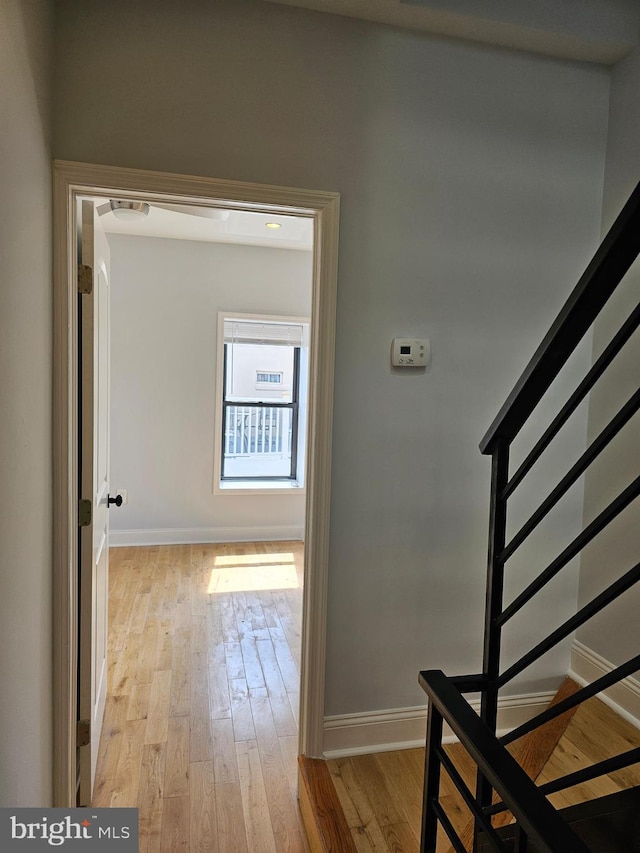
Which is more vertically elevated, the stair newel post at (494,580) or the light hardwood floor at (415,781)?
the stair newel post at (494,580)

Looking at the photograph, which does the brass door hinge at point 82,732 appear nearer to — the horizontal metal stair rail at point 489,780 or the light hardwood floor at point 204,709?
the light hardwood floor at point 204,709

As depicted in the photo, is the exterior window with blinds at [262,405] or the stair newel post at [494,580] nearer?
the stair newel post at [494,580]

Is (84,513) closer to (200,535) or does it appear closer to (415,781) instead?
(415,781)

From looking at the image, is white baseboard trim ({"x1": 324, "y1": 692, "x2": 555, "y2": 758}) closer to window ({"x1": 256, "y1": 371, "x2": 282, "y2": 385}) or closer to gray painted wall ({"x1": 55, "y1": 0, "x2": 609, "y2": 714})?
gray painted wall ({"x1": 55, "y1": 0, "x2": 609, "y2": 714})

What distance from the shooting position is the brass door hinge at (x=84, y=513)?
1956 mm

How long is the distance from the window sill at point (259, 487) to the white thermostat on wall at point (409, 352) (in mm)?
3291

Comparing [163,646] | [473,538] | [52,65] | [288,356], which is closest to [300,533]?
[288,356]

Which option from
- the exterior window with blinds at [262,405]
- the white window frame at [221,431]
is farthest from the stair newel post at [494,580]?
the exterior window with blinds at [262,405]

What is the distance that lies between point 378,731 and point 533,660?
1256 mm

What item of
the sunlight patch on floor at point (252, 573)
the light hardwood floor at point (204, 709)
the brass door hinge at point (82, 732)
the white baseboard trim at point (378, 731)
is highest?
the brass door hinge at point (82, 732)

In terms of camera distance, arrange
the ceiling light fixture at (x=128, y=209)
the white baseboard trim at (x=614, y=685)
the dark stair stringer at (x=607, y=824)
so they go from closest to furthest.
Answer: the dark stair stringer at (x=607, y=824), the white baseboard trim at (x=614, y=685), the ceiling light fixture at (x=128, y=209)

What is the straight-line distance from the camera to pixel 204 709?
2.60m

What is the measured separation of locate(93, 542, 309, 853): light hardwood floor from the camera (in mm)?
1967

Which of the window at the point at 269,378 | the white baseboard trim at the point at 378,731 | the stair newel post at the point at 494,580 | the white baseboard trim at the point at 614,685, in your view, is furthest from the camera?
the window at the point at 269,378
